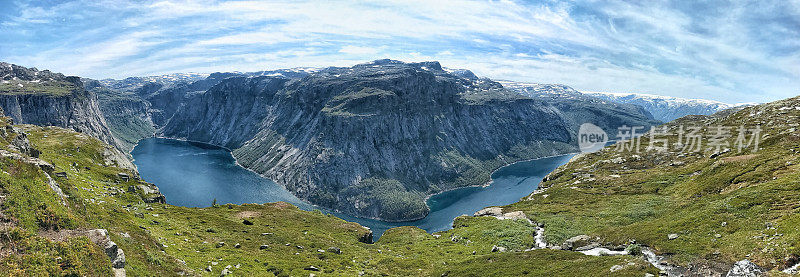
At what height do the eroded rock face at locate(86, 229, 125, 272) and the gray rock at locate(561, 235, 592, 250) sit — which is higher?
the eroded rock face at locate(86, 229, 125, 272)

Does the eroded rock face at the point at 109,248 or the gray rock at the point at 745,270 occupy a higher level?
the eroded rock face at the point at 109,248

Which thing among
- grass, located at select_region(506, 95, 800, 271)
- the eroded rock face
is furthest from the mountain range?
grass, located at select_region(506, 95, 800, 271)

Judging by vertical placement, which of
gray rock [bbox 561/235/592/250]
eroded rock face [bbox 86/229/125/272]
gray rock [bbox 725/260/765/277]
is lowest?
gray rock [bbox 561/235/592/250]

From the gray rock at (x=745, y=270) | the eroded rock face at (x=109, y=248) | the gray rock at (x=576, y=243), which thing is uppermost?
the eroded rock face at (x=109, y=248)

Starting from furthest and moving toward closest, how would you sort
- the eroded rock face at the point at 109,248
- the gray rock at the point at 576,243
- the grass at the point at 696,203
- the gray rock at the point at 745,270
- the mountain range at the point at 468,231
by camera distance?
the gray rock at the point at 576,243 < the grass at the point at 696,203 < the gray rock at the point at 745,270 < the mountain range at the point at 468,231 < the eroded rock face at the point at 109,248

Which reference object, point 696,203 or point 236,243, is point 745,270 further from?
point 236,243

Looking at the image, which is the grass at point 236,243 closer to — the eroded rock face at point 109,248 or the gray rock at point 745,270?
the eroded rock face at point 109,248

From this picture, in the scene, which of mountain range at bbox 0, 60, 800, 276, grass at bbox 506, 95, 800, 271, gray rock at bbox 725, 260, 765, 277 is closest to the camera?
mountain range at bbox 0, 60, 800, 276

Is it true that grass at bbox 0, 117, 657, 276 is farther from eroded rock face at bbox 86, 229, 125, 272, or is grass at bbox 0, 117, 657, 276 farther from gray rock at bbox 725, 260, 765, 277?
gray rock at bbox 725, 260, 765, 277

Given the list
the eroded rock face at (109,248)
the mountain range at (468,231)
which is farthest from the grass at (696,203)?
the eroded rock face at (109,248)

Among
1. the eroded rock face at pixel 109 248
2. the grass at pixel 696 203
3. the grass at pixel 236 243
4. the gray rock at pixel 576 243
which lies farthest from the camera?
the gray rock at pixel 576 243

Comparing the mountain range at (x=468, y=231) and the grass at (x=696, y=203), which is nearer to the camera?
the mountain range at (x=468, y=231)

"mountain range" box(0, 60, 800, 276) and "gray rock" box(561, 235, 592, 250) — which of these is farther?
"gray rock" box(561, 235, 592, 250)
